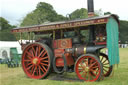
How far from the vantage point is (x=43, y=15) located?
3116 cm

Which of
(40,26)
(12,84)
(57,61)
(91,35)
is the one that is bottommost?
(12,84)

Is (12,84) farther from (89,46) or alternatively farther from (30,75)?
(89,46)

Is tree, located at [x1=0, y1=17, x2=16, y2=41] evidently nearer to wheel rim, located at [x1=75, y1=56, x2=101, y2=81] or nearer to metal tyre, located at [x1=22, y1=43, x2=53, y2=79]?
metal tyre, located at [x1=22, y1=43, x2=53, y2=79]

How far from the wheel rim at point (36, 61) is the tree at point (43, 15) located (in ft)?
74.2

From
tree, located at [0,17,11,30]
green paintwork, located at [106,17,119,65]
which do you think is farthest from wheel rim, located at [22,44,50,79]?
tree, located at [0,17,11,30]

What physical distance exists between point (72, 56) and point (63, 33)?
1.04 metres

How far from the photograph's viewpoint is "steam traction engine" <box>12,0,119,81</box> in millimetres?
5492

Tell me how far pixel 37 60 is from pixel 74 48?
153 cm

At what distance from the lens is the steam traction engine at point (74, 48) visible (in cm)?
549

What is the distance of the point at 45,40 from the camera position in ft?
22.2

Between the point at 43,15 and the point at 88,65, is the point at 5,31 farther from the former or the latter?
the point at 88,65

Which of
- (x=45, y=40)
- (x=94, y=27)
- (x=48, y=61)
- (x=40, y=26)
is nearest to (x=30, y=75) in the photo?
(x=48, y=61)

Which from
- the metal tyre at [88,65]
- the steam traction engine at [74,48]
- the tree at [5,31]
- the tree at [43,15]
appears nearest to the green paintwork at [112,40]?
the steam traction engine at [74,48]

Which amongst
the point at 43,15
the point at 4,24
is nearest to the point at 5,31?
the point at 4,24
